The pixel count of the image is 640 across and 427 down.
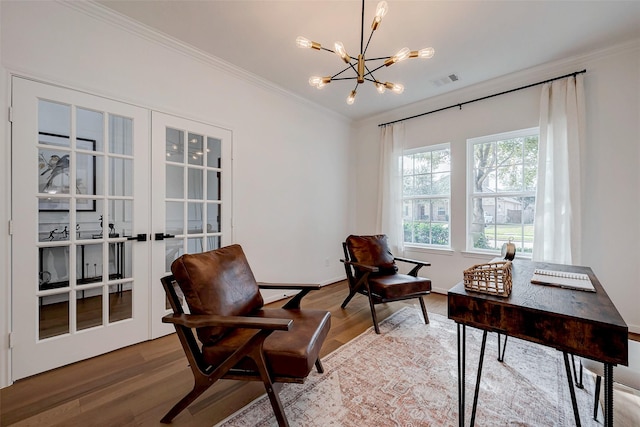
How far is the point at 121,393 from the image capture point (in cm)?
174

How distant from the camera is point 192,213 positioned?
2803mm


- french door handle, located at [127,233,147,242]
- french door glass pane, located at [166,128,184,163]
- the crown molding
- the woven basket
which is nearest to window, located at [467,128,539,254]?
the woven basket

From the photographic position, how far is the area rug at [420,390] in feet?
4.93

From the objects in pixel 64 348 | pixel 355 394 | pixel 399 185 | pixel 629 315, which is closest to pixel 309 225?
pixel 399 185

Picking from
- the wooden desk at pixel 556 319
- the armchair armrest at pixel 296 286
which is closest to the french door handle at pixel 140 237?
the armchair armrest at pixel 296 286

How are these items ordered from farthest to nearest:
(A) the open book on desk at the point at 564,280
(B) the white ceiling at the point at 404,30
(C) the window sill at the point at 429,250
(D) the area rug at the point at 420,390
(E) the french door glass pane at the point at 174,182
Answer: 1. (C) the window sill at the point at 429,250
2. (E) the french door glass pane at the point at 174,182
3. (B) the white ceiling at the point at 404,30
4. (D) the area rug at the point at 420,390
5. (A) the open book on desk at the point at 564,280

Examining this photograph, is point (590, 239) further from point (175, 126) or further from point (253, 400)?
point (175, 126)

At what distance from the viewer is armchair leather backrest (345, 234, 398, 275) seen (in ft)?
10.2

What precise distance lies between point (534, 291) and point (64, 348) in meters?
3.20

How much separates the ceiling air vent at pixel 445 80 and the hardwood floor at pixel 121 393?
10.9 ft

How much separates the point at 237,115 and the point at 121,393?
2774mm

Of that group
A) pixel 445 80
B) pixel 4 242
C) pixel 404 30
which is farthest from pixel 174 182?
pixel 445 80

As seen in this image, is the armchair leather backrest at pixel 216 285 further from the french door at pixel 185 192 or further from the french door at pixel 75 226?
the french door at pixel 75 226

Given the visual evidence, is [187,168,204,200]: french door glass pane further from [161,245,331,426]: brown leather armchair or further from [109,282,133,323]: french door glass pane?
[161,245,331,426]: brown leather armchair
